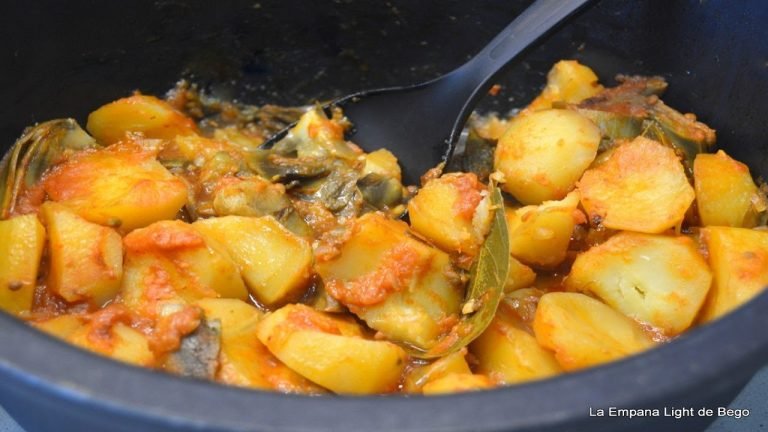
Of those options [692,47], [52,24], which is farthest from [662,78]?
[52,24]

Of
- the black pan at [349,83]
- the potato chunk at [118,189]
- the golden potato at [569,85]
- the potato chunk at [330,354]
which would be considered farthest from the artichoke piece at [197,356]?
the golden potato at [569,85]

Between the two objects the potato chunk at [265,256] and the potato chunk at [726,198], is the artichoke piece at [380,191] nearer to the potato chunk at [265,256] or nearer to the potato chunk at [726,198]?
the potato chunk at [265,256]

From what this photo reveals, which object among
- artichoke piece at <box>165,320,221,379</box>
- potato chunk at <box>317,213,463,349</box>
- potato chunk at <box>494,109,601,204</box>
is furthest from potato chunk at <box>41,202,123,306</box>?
potato chunk at <box>494,109,601,204</box>

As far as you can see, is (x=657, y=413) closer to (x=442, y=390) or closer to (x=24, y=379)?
(x=442, y=390)

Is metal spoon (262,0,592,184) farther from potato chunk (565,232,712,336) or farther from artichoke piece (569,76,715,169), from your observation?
potato chunk (565,232,712,336)

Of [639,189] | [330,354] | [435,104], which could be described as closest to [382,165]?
[435,104]

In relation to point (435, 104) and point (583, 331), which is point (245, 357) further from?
point (435, 104)
